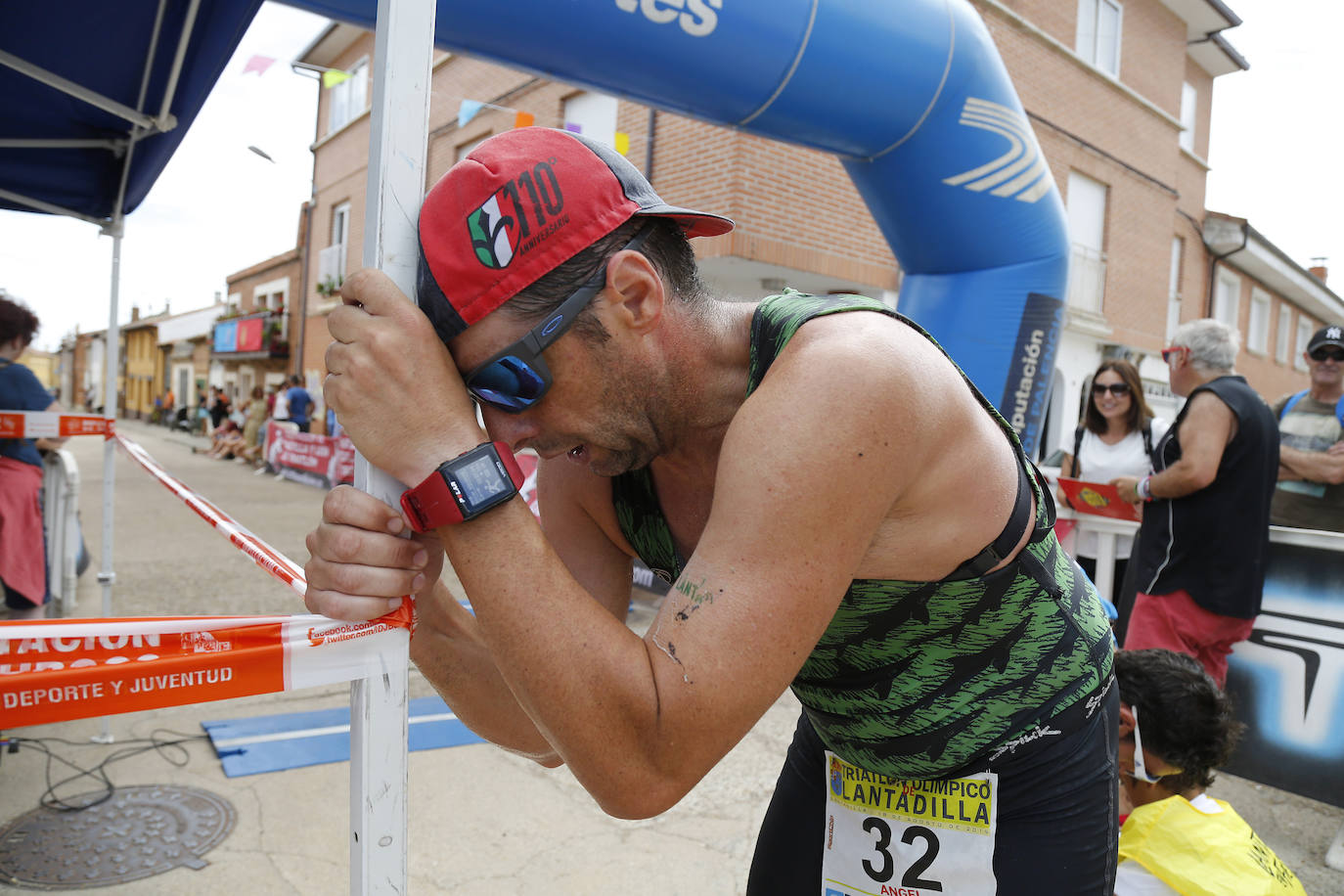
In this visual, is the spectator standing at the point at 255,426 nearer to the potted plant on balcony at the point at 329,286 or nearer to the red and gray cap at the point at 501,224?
the potted plant on balcony at the point at 329,286

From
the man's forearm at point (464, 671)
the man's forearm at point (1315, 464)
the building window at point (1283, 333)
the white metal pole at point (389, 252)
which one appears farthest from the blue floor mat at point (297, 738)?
the building window at point (1283, 333)

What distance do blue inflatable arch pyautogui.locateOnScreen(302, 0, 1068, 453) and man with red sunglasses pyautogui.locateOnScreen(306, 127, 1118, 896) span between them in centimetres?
282

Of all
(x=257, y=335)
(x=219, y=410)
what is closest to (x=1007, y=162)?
(x=257, y=335)

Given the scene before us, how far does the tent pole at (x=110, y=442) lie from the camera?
3.82m

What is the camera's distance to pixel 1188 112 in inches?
720

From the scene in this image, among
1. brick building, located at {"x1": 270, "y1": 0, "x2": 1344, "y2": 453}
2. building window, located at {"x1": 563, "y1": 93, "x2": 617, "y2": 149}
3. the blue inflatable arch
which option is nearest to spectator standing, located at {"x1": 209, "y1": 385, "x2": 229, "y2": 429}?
brick building, located at {"x1": 270, "y1": 0, "x2": 1344, "y2": 453}

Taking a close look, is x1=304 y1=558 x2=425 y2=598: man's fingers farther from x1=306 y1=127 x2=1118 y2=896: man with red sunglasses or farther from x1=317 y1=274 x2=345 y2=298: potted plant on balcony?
x1=317 y1=274 x2=345 y2=298: potted plant on balcony

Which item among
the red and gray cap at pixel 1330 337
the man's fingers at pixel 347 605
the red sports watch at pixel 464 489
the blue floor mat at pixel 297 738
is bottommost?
the blue floor mat at pixel 297 738

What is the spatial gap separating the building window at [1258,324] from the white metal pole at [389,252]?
25.0m

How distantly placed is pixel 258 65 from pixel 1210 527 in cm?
514

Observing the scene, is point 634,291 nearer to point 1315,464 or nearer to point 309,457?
point 1315,464

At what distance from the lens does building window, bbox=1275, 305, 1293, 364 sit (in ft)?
76.4

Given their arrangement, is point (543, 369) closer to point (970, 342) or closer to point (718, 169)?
point (970, 342)

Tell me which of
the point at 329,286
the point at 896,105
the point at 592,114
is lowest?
the point at 896,105
